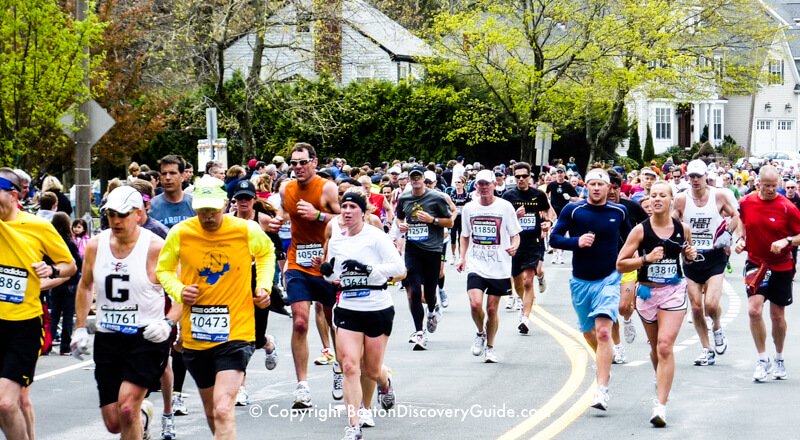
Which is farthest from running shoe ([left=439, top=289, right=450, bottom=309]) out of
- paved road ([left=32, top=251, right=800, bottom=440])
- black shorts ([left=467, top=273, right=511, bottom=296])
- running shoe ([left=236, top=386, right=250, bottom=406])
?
running shoe ([left=236, top=386, right=250, bottom=406])

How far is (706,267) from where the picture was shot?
47.3ft

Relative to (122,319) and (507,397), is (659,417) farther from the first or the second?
(122,319)

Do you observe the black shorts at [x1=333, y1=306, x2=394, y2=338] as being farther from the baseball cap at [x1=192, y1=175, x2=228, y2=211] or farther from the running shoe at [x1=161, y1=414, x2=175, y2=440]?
the baseball cap at [x1=192, y1=175, x2=228, y2=211]

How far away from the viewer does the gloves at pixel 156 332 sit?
26.4ft

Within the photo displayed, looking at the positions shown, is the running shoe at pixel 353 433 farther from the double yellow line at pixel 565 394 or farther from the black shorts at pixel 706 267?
the black shorts at pixel 706 267

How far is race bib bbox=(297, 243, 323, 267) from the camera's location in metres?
11.7

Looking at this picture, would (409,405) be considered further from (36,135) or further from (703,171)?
(36,135)

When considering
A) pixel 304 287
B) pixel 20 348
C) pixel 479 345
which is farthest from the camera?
pixel 479 345

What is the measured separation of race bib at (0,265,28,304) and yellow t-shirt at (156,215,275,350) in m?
1.02

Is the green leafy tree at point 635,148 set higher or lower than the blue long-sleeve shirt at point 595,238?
lower

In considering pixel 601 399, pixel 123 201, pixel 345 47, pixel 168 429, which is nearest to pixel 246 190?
pixel 168 429

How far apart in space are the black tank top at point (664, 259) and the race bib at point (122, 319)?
4.39 m

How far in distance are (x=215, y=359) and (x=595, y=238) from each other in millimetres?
4305

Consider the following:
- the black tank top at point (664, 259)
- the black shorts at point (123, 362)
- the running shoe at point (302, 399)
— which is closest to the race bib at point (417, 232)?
the running shoe at point (302, 399)
